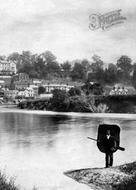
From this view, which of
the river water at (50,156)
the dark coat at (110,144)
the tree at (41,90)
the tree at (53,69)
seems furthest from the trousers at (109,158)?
the tree at (53,69)

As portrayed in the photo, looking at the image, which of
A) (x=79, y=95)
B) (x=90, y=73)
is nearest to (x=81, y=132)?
(x=79, y=95)

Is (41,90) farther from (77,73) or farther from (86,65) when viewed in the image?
(86,65)

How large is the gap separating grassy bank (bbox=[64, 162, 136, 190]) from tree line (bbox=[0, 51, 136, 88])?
13579mm

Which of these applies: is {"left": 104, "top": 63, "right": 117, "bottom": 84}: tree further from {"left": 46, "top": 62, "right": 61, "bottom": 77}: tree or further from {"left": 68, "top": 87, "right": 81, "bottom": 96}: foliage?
{"left": 46, "top": 62, "right": 61, "bottom": 77}: tree

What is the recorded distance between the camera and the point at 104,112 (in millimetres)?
28031

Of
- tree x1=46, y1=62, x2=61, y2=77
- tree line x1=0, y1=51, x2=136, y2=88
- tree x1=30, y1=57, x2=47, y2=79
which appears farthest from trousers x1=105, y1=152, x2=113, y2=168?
tree x1=30, y1=57, x2=47, y2=79

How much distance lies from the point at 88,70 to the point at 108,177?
1016 inches

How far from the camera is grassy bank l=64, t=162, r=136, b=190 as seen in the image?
6.48 m

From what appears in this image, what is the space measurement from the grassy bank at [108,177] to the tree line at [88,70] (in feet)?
44.5

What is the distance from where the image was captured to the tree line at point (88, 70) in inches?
1008

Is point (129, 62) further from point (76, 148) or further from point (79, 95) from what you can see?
point (76, 148)

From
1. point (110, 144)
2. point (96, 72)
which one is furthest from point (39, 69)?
point (110, 144)

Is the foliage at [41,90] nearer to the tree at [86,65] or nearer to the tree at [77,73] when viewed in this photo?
the tree at [77,73]

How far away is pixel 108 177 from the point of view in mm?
6812
